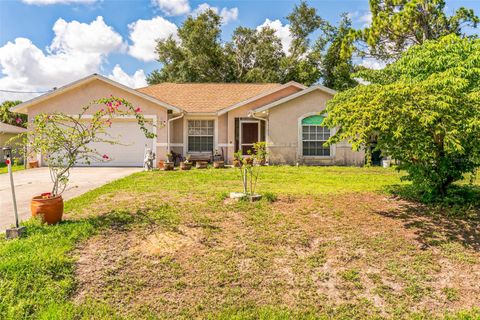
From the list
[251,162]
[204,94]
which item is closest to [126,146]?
[204,94]

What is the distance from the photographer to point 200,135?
17203mm

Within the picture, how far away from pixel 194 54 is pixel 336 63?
13.9 m

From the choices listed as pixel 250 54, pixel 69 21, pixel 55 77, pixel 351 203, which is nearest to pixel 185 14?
pixel 250 54

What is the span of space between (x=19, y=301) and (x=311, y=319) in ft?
11.3

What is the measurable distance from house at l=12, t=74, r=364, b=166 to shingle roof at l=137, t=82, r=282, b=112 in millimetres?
176

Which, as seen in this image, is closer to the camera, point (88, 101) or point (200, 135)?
point (88, 101)

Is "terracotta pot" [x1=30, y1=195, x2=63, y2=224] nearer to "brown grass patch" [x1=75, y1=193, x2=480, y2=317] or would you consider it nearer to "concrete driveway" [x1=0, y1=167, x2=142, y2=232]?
"concrete driveway" [x1=0, y1=167, x2=142, y2=232]

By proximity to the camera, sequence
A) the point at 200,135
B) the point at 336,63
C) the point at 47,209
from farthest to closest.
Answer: the point at 336,63 < the point at 200,135 < the point at 47,209

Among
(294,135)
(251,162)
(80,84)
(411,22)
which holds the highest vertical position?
(411,22)

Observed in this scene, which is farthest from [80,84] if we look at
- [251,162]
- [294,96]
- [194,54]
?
[194,54]

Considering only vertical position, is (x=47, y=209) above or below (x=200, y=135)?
below

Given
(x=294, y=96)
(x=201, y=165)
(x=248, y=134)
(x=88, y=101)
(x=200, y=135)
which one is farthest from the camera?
(x=200, y=135)

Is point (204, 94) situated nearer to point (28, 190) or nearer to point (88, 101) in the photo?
point (88, 101)

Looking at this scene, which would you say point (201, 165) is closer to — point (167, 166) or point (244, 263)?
point (167, 166)
